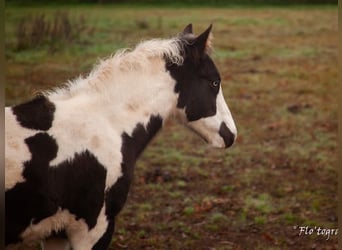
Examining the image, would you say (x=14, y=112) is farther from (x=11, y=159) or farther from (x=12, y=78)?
(x=12, y=78)

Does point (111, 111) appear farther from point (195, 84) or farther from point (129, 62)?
point (195, 84)

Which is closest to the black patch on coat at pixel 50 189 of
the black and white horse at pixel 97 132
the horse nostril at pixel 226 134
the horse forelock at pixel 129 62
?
the black and white horse at pixel 97 132

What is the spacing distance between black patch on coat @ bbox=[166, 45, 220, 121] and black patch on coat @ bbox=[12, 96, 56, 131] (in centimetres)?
64

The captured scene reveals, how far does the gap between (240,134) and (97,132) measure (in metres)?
3.34

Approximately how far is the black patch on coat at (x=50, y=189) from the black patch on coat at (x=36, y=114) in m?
0.06

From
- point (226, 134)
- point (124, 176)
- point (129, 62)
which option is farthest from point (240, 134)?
point (124, 176)

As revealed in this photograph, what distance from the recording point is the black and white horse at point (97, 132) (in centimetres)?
240

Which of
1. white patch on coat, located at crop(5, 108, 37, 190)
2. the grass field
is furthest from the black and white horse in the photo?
the grass field

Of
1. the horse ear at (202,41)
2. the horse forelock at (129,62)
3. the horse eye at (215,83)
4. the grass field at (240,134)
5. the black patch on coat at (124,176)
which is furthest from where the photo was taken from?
the grass field at (240,134)

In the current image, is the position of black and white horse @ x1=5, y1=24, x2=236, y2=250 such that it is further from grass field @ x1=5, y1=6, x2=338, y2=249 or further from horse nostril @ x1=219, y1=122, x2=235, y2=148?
grass field @ x1=5, y1=6, x2=338, y2=249

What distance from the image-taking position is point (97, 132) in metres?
2.59

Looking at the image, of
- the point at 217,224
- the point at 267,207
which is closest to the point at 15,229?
the point at 217,224

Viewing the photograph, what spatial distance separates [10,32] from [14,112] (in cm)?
309

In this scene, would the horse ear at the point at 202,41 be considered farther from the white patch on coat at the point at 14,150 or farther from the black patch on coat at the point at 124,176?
the white patch on coat at the point at 14,150
